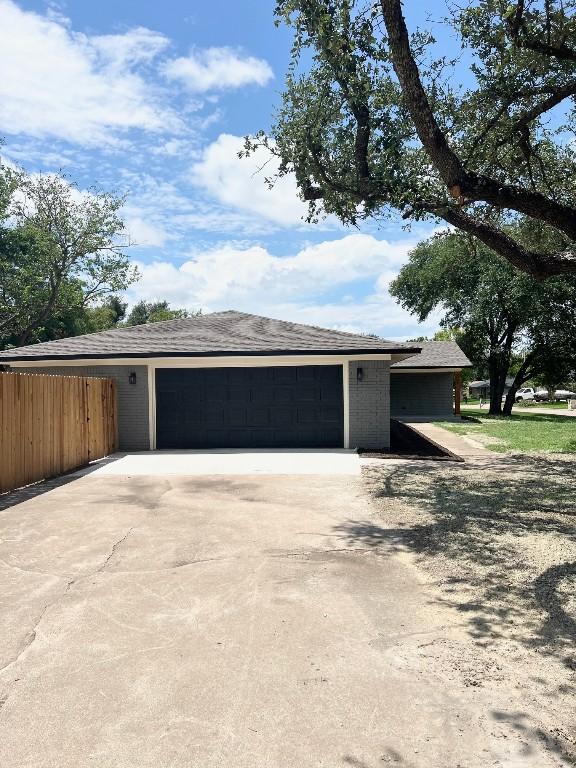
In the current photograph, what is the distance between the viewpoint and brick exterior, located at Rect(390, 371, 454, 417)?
85.5ft

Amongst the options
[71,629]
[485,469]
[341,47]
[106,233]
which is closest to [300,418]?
[485,469]

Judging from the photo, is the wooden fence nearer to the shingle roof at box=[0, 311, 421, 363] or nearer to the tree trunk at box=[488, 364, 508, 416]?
the shingle roof at box=[0, 311, 421, 363]

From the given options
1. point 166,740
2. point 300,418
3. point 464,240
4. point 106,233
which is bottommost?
point 166,740

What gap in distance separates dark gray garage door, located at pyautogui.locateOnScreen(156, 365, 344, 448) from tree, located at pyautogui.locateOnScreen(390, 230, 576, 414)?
15.4 meters

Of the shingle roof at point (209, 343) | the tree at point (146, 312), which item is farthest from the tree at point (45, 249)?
the tree at point (146, 312)

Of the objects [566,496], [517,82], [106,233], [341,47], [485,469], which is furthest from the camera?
[106,233]

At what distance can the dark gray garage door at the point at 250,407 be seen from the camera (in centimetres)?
1320

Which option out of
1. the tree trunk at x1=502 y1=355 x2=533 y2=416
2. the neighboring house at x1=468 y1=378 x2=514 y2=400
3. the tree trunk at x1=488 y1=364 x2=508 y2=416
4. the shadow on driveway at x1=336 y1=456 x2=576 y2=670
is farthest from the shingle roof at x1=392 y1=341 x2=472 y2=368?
the neighboring house at x1=468 y1=378 x2=514 y2=400

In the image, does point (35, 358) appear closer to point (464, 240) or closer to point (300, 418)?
point (300, 418)

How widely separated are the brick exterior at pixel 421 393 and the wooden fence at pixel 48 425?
1661cm

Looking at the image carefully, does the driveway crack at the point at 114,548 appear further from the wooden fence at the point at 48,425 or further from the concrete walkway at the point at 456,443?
the concrete walkway at the point at 456,443

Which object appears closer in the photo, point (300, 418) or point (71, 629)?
point (71, 629)

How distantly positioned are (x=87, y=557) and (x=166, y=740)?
2978 millimetres

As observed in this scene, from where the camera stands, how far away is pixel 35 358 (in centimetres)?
1310
